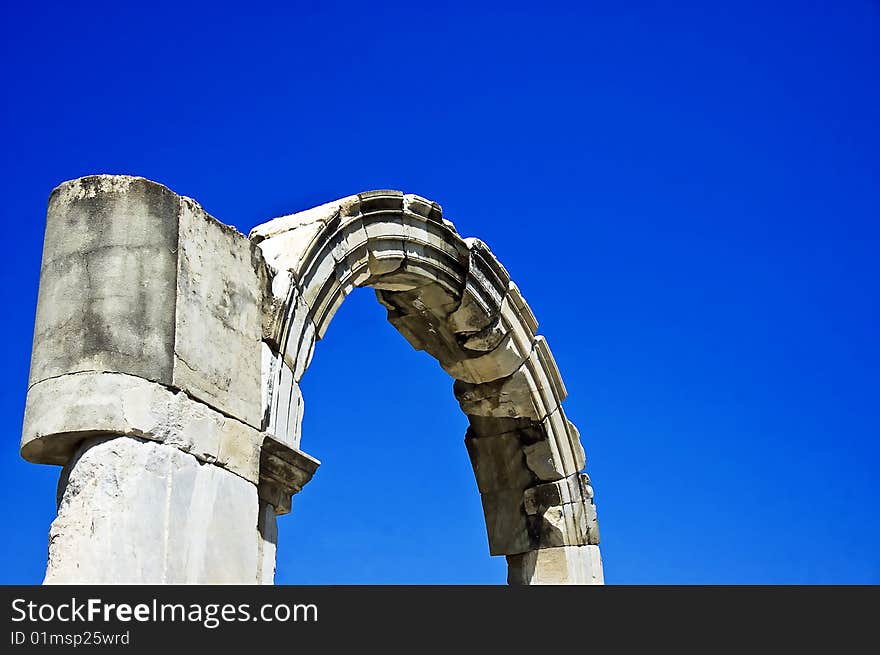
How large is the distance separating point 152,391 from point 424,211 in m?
3.37

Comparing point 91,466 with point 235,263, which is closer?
point 91,466

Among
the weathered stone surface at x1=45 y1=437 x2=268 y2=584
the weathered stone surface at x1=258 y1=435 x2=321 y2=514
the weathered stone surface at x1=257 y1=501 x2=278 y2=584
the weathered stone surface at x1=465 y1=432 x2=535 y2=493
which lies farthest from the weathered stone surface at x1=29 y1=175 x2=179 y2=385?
the weathered stone surface at x1=465 y1=432 x2=535 y2=493

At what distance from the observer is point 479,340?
870 cm

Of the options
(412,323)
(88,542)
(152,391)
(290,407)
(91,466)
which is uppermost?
(412,323)

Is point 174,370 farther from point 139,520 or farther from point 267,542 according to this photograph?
point 267,542

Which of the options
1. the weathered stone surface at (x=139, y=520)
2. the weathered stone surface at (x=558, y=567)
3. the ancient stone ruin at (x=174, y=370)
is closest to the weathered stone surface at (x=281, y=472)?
the ancient stone ruin at (x=174, y=370)

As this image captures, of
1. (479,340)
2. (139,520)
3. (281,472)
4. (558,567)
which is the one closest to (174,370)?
(139,520)

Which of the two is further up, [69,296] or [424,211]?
[424,211]

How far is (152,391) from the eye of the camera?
4.65 m

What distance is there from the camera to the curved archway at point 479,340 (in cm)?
646

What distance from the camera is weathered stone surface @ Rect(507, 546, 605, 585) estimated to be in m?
8.95
